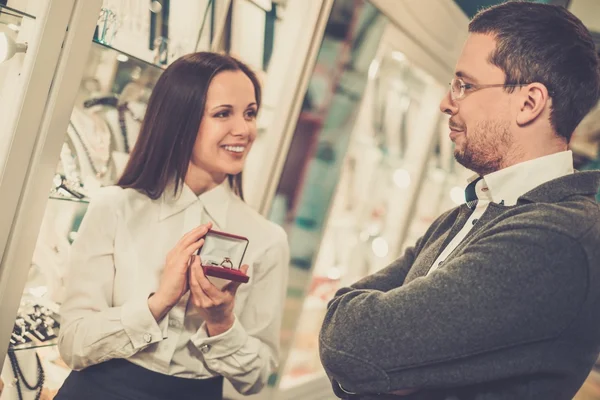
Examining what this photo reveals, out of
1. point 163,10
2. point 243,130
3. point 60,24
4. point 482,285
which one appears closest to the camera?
point 482,285

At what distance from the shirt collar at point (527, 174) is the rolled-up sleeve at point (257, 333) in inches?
31.5

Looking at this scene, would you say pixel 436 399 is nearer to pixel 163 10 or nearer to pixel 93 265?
Result: pixel 93 265

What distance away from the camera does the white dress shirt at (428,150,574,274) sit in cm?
141

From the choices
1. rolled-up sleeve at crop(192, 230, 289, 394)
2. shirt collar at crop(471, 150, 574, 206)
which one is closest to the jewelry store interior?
rolled-up sleeve at crop(192, 230, 289, 394)

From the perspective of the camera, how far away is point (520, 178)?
1.42 m

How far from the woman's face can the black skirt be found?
25.9 inches

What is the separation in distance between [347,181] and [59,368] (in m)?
2.19

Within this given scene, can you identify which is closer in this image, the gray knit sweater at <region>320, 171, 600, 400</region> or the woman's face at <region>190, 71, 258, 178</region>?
the gray knit sweater at <region>320, 171, 600, 400</region>

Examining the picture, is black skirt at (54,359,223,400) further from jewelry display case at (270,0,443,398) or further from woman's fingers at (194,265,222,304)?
jewelry display case at (270,0,443,398)

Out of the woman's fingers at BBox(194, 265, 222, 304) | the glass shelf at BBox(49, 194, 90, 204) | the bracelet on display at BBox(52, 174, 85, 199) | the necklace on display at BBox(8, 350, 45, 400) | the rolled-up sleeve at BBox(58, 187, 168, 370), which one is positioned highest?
the bracelet on display at BBox(52, 174, 85, 199)

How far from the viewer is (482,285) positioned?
3.94 ft

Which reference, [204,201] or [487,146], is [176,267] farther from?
[487,146]

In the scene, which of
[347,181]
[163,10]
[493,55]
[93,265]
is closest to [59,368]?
[93,265]

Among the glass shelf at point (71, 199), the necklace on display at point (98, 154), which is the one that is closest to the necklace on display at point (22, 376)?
the glass shelf at point (71, 199)
